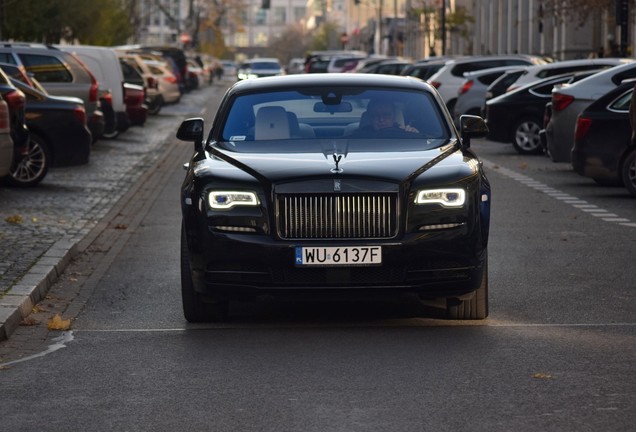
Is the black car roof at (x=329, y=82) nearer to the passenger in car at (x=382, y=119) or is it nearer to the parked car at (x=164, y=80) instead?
the passenger in car at (x=382, y=119)

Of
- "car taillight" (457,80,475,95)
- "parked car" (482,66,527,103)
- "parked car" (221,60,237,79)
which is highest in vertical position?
"parked car" (482,66,527,103)

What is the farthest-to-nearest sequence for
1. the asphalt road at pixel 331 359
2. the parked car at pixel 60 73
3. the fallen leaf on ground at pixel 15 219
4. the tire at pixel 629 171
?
the parked car at pixel 60 73 < the tire at pixel 629 171 < the fallen leaf on ground at pixel 15 219 < the asphalt road at pixel 331 359

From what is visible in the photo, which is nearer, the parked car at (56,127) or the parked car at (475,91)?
the parked car at (56,127)

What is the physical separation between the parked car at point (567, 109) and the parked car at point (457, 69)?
598 inches

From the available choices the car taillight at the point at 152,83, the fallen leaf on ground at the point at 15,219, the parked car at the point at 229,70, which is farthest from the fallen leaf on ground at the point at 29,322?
the parked car at the point at 229,70

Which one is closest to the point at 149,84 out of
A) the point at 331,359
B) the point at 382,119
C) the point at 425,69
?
the point at 425,69

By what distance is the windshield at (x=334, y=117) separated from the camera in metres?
10.5

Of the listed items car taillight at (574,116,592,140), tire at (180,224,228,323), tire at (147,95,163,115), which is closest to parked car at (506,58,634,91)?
car taillight at (574,116,592,140)

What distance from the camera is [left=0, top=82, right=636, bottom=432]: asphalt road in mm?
6969

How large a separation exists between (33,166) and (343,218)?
40.2ft

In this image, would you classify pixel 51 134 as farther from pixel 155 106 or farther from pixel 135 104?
pixel 155 106

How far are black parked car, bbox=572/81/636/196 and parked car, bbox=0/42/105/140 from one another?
10.1 meters

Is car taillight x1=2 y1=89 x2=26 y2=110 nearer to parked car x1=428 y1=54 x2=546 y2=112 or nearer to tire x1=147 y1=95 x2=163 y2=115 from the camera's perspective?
parked car x1=428 y1=54 x2=546 y2=112

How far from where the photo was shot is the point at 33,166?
20.8 meters
